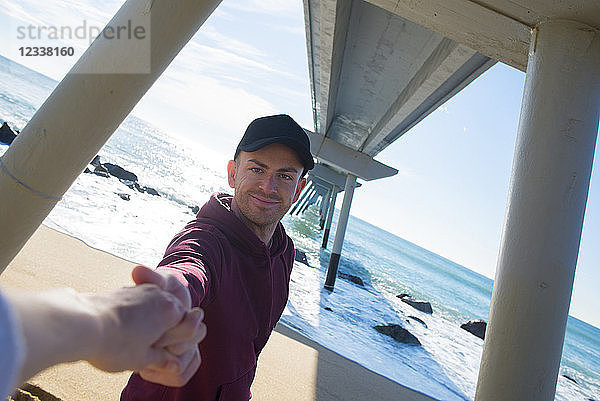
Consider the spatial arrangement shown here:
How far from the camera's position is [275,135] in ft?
7.04

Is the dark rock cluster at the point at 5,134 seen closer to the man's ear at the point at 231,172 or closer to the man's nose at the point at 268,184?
the man's ear at the point at 231,172

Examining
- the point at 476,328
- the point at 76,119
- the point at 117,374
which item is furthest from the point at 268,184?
the point at 476,328

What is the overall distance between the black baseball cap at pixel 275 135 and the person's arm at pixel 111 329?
1.35 m

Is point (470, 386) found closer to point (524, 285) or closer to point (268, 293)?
point (524, 285)

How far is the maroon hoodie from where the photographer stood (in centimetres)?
166

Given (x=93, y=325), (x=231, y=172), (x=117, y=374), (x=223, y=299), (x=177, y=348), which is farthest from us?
(x=117, y=374)

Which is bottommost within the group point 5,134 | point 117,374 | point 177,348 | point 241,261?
point 117,374

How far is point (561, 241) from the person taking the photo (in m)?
2.19

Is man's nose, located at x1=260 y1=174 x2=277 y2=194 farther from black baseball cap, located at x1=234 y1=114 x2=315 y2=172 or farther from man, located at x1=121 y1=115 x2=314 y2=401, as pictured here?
black baseball cap, located at x1=234 y1=114 x2=315 y2=172

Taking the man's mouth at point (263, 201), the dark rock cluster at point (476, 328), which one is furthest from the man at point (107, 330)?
the dark rock cluster at point (476, 328)

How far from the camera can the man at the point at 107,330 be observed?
1.69 ft

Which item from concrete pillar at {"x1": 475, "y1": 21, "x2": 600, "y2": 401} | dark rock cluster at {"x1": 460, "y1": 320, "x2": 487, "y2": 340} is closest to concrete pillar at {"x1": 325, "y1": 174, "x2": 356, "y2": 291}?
dark rock cluster at {"x1": 460, "y1": 320, "x2": 487, "y2": 340}

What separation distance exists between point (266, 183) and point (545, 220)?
1498mm

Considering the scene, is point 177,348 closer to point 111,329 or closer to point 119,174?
point 111,329
